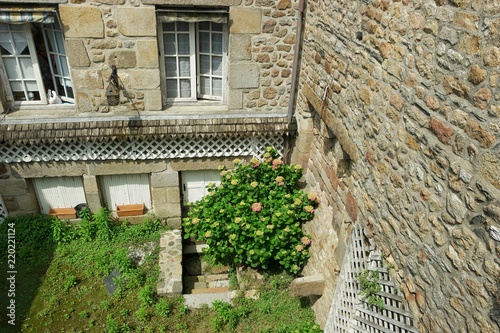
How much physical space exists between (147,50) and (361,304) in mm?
4214

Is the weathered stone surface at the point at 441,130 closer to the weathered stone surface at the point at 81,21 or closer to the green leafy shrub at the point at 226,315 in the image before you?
the green leafy shrub at the point at 226,315

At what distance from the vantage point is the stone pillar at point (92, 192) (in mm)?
6117

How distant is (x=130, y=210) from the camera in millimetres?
6527

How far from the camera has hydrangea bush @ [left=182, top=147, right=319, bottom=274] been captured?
5418 millimetres

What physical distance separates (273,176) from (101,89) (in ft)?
9.51

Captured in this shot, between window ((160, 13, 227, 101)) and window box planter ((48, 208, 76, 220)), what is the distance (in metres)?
2.62

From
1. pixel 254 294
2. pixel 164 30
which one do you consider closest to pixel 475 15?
pixel 164 30

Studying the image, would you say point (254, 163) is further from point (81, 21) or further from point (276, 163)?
point (81, 21)

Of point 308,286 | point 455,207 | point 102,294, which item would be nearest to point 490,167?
point 455,207

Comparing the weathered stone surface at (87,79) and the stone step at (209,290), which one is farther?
the stone step at (209,290)

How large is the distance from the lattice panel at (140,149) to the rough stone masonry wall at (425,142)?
1.99m

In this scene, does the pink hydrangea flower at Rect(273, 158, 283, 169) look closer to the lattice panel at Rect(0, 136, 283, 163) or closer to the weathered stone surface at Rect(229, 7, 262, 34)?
the lattice panel at Rect(0, 136, 283, 163)

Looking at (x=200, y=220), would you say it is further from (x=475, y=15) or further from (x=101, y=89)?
(x=475, y=15)

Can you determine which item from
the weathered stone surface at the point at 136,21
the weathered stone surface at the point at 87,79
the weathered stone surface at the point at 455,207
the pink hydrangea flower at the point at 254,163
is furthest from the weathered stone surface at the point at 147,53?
the weathered stone surface at the point at 455,207
